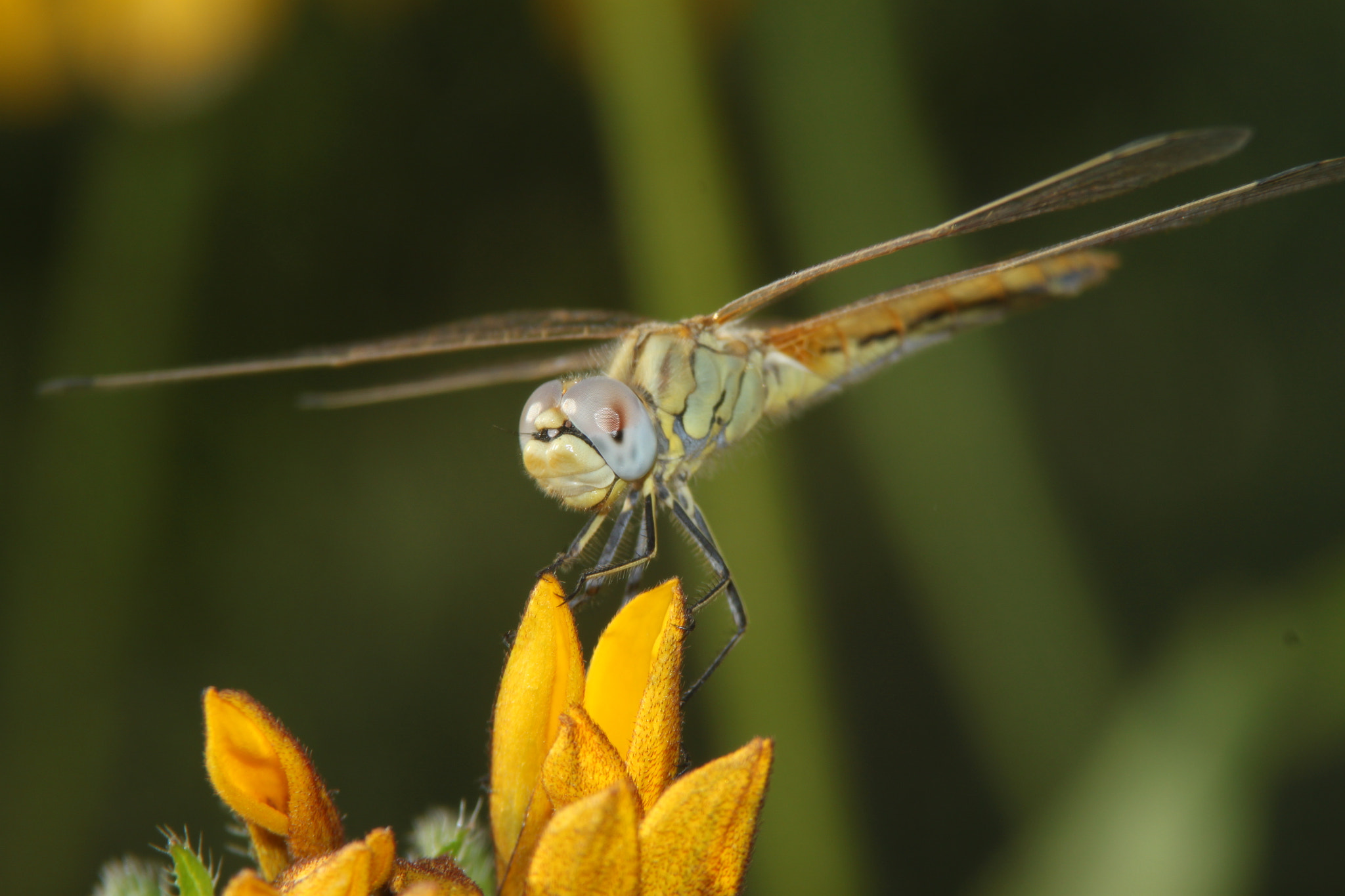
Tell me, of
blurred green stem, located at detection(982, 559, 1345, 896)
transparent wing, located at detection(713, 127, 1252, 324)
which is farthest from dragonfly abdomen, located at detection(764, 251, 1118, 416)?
blurred green stem, located at detection(982, 559, 1345, 896)

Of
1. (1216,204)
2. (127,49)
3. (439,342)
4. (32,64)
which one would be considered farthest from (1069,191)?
(32,64)

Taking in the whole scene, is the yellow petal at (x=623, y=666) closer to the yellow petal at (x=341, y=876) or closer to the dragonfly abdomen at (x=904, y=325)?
the yellow petal at (x=341, y=876)

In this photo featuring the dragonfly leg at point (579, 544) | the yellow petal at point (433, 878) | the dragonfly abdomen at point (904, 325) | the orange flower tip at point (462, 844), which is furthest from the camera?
the dragonfly abdomen at point (904, 325)

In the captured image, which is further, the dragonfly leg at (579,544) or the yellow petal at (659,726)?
the dragonfly leg at (579,544)

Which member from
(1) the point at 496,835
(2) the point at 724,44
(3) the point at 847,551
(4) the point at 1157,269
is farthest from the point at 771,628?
(4) the point at 1157,269

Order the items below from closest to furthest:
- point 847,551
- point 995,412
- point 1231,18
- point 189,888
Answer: point 189,888 → point 995,412 → point 1231,18 → point 847,551

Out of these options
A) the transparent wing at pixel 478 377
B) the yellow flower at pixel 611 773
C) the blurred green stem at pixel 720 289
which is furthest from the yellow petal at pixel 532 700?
the blurred green stem at pixel 720 289

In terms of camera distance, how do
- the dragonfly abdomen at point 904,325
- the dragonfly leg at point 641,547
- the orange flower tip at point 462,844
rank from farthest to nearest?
the dragonfly abdomen at point 904,325 < the dragonfly leg at point 641,547 < the orange flower tip at point 462,844

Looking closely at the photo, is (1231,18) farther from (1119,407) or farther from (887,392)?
(887,392)
